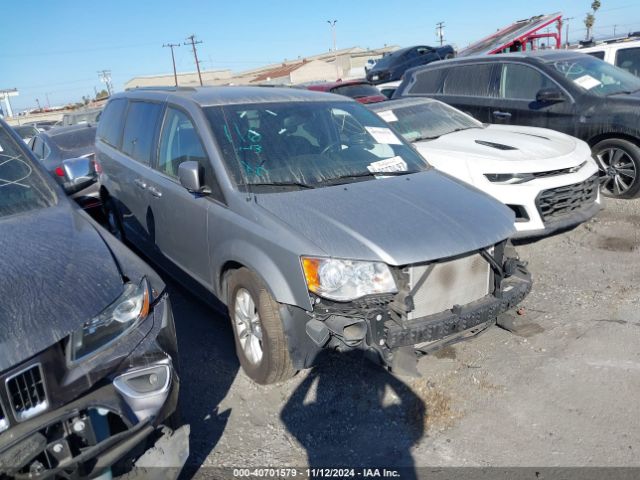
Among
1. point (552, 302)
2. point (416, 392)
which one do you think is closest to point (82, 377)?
point (416, 392)

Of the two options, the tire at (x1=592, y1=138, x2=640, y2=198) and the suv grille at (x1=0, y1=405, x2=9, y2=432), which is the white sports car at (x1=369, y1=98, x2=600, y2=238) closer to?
the tire at (x1=592, y1=138, x2=640, y2=198)

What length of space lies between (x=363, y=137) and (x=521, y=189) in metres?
1.75

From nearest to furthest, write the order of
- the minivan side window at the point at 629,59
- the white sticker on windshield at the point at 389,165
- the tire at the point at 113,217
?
the white sticker on windshield at the point at 389,165 < the tire at the point at 113,217 < the minivan side window at the point at 629,59

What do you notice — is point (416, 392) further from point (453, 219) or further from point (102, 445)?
point (102, 445)

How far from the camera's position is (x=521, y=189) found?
4.90 meters

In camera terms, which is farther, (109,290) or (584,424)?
(584,424)

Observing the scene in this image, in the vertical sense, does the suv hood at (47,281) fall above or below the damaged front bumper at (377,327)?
above

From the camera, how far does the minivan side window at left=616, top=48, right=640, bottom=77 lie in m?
8.95

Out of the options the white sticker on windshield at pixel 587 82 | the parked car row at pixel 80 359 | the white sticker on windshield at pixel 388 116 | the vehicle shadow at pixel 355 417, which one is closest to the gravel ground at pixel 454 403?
the vehicle shadow at pixel 355 417

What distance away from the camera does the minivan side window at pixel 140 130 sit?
4395 mm

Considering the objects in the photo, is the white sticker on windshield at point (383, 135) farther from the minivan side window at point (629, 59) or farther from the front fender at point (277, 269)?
the minivan side window at point (629, 59)

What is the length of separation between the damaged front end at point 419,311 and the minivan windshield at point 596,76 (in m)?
4.82

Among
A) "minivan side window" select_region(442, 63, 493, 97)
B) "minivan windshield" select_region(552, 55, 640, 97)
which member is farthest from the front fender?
"minivan side window" select_region(442, 63, 493, 97)

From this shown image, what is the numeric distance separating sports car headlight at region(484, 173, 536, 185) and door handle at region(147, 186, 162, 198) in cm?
306
